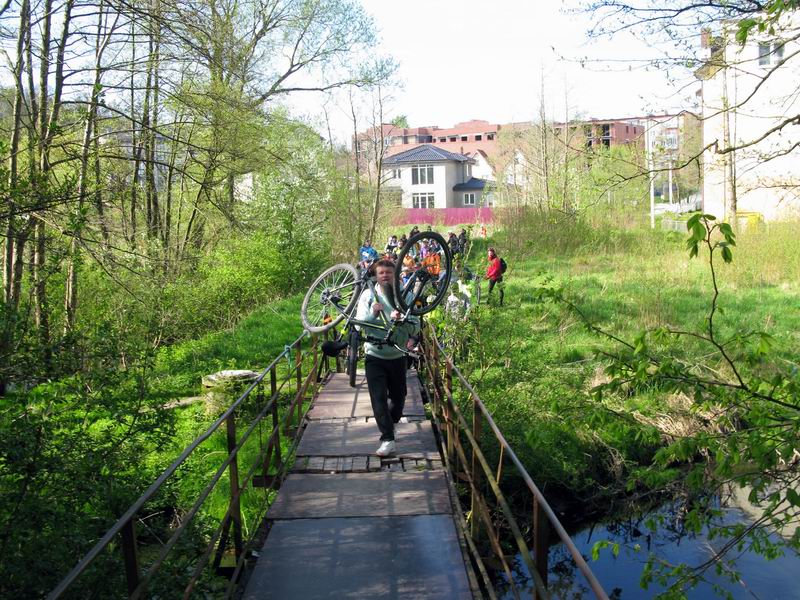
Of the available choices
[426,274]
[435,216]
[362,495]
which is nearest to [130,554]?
[362,495]

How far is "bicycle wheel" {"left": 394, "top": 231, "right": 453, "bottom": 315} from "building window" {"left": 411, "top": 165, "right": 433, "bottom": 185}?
3105 inches

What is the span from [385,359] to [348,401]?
2882mm

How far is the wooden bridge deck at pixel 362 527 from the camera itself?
4.61 metres

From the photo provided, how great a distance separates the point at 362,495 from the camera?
6215 millimetres

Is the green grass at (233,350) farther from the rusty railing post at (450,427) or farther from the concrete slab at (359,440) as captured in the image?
the rusty railing post at (450,427)

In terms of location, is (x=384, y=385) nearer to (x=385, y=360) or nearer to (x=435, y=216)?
A: (x=385, y=360)

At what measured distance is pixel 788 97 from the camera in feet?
25.5

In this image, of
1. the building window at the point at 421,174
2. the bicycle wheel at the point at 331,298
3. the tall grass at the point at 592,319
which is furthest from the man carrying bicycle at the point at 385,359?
the building window at the point at 421,174

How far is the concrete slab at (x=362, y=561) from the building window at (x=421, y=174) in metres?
83.4

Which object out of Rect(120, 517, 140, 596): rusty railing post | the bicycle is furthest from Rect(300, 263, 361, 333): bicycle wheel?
Rect(120, 517, 140, 596): rusty railing post

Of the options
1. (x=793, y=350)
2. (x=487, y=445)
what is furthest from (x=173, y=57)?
(x=793, y=350)

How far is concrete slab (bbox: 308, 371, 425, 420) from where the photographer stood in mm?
9156

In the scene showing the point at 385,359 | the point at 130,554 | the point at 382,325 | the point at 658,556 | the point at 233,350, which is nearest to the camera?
the point at 130,554

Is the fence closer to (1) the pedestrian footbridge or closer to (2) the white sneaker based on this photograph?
(1) the pedestrian footbridge
